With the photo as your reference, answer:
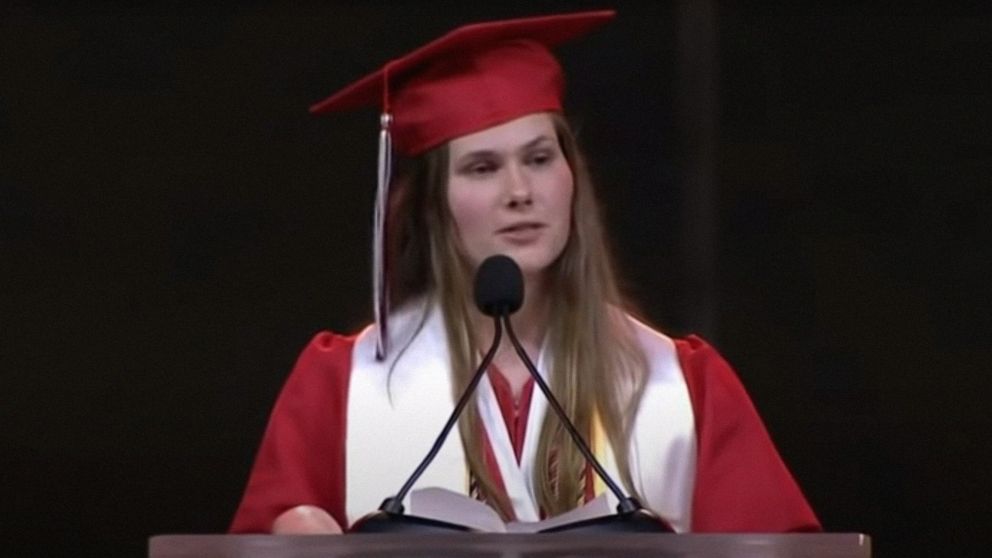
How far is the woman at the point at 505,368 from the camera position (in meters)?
3.24

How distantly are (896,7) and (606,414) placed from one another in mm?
1485

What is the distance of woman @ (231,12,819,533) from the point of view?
10.6 ft

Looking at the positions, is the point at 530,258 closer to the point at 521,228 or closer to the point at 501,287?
the point at 521,228

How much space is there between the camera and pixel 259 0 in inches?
177

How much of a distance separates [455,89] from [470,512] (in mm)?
726

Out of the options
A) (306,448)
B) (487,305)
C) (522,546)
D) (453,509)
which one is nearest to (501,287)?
(487,305)

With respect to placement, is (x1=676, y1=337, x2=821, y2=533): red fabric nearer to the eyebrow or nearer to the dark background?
the eyebrow

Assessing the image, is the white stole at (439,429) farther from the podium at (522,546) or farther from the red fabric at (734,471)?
the podium at (522,546)

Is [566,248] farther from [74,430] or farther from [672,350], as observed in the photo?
[74,430]

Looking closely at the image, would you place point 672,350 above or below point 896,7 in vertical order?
below

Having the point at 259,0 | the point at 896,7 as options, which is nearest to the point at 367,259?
the point at 259,0

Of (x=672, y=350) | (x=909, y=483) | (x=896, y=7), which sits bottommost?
(x=909, y=483)

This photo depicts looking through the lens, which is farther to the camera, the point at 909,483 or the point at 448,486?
the point at 909,483

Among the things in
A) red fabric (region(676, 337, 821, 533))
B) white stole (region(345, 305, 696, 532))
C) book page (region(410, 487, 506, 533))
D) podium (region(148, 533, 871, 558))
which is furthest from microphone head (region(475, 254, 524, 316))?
red fabric (region(676, 337, 821, 533))
